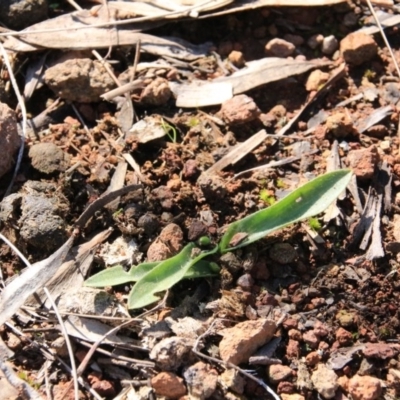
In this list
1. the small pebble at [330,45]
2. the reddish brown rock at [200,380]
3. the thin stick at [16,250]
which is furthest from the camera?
the small pebble at [330,45]

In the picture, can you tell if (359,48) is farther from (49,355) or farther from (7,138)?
(49,355)

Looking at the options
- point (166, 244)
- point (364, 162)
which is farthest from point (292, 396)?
point (364, 162)

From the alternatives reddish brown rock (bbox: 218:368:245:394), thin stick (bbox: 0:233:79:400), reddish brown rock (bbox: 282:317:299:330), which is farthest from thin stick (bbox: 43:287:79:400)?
reddish brown rock (bbox: 282:317:299:330)

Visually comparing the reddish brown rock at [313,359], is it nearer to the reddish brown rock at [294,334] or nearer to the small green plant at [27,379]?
the reddish brown rock at [294,334]

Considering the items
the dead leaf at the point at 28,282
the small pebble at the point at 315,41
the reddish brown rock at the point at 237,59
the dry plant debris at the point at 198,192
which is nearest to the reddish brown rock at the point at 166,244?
the dry plant debris at the point at 198,192

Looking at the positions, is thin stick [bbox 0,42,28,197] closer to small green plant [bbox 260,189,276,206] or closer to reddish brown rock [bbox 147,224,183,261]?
reddish brown rock [bbox 147,224,183,261]

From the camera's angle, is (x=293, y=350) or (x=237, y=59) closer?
(x=293, y=350)
